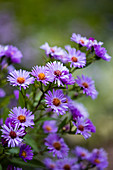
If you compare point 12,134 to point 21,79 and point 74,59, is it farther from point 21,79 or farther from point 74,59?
point 74,59

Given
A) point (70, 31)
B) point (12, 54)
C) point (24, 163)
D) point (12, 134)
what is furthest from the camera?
point (70, 31)

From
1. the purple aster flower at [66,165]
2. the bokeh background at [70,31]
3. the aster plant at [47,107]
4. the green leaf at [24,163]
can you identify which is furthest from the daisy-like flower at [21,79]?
the bokeh background at [70,31]

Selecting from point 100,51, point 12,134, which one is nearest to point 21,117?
point 12,134

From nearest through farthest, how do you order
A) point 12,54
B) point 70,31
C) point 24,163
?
point 24,163 → point 12,54 → point 70,31

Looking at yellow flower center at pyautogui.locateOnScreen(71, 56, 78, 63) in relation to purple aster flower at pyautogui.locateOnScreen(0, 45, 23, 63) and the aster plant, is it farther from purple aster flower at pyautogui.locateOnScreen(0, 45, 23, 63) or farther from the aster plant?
purple aster flower at pyautogui.locateOnScreen(0, 45, 23, 63)

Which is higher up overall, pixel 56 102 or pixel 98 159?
pixel 56 102

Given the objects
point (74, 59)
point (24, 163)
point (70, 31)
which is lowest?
point (24, 163)

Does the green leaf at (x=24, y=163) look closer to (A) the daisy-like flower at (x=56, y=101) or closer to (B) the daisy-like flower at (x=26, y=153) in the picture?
(B) the daisy-like flower at (x=26, y=153)
